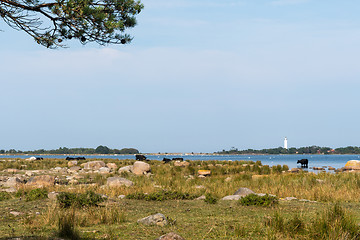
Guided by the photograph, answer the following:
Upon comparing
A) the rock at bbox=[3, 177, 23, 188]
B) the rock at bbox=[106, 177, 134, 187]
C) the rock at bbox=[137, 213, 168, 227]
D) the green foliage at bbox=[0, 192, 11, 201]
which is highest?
the rock at bbox=[137, 213, 168, 227]

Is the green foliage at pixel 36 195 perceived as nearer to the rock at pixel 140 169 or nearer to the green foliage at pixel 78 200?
the green foliage at pixel 78 200

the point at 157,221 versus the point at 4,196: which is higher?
the point at 157,221

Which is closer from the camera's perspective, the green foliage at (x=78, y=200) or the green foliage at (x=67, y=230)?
the green foliage at (x=67, y=230)

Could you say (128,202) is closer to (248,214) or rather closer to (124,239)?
(248,214)

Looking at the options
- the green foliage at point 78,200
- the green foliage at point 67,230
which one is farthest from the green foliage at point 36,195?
the green foliage at point 67,230

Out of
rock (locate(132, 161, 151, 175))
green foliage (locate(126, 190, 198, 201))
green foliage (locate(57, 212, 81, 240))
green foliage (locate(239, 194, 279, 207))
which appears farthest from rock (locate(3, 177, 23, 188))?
green foliage (locate(57, 212, 81, 240))

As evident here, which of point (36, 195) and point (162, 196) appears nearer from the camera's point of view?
point (36, 195)

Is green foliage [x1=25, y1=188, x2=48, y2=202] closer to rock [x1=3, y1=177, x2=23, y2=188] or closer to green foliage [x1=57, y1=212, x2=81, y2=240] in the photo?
green foliage [x1=57, y1=212, x2=81, y2=240]

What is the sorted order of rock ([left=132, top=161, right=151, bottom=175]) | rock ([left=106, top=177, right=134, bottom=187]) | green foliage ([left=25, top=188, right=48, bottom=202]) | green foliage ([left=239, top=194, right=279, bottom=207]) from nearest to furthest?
green foliage ([left=239, top=194, right=279, bottom=207]) < green foliage ([left=25, top=188, right=48, bottom=202]) < rock ([left=106, top=177, right=134, bottom=187]) < rock ([left=132, top=161, right=151, bottom=175])

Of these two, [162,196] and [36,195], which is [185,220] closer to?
[162,196]

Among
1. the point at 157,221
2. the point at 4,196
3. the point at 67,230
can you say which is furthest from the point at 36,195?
the point at 67,230

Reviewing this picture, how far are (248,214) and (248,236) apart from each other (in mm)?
3257

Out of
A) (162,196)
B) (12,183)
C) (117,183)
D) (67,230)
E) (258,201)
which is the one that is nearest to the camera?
(67,230)

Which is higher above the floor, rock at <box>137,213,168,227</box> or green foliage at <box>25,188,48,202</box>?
rock at <box>137,213,168,227</box>
